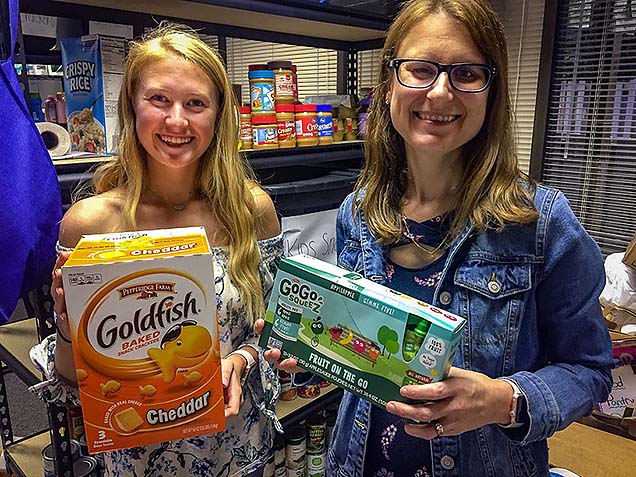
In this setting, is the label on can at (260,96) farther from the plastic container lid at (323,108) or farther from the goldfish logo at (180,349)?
the goldfish logo at (180,349)

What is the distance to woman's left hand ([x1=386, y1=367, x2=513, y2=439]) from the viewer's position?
771 millimetres

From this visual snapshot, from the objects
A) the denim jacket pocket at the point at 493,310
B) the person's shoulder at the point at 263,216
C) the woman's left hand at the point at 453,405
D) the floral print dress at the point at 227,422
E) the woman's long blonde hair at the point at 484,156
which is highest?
the woman's long blonde hair at the point at 484,156

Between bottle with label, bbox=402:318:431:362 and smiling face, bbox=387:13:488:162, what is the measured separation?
32cm

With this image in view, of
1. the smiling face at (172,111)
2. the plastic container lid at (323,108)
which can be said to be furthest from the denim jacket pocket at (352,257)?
the plastic container lid at (323,108)

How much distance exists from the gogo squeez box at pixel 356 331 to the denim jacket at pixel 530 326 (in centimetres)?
17

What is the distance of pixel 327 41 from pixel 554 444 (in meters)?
1.68

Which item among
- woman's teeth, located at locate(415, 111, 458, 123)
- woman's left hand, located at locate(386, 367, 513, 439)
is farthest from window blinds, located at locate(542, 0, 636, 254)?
woman's left hand, located at locate(386, 367, 513, 439)

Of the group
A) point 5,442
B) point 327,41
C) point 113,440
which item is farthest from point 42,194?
point 327,41

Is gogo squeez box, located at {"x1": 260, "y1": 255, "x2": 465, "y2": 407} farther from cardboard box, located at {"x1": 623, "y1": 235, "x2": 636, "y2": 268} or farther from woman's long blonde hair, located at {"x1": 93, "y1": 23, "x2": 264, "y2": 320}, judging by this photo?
cardboard box, located at {"x1": 623, "y1": 235, "x2": 636, "y2": 268}

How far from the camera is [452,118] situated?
92cm

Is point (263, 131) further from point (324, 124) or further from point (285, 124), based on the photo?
point (324, 124)

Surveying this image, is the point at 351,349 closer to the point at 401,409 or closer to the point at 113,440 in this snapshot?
the point at 401,409

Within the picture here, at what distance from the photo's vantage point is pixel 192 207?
1.24 metres

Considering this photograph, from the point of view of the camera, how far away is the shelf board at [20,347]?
1.40m
